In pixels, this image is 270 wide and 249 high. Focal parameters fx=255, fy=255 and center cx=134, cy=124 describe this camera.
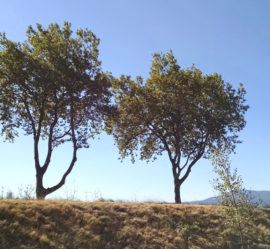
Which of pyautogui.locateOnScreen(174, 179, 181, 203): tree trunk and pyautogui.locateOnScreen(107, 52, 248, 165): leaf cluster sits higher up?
pyautogui.locateOnScreen(107, 52, 248, 165): leaf cluster

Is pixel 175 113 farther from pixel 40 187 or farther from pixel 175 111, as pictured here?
pixel 40 187

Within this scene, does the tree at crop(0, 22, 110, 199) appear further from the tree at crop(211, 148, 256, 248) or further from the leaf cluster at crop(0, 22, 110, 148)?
the tree at crop(211, 148, 256, 248)

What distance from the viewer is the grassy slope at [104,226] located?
38.8 feet

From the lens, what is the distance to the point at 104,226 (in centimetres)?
1508

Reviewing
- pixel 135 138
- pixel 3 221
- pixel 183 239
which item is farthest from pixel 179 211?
pixel 135 138

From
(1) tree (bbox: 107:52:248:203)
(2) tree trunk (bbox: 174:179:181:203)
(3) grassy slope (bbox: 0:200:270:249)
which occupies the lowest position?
(3) grassy slope (bbox: 0:200:270:249)

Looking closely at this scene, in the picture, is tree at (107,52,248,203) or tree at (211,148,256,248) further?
tree at (107,52,248,203)

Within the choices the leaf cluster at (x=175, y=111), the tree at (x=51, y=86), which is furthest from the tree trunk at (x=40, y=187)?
the leaf cluster at (x=175, y=111)

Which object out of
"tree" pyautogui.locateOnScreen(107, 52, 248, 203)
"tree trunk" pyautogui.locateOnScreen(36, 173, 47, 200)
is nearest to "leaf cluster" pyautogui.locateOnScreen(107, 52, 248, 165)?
"tree" pyautogui.locateOnScreen(107, 52, 248, 203)

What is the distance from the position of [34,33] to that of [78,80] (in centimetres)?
642

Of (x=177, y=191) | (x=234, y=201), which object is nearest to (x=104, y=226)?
(x=234, y=201)

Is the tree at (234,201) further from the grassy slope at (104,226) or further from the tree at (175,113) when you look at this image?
the tree at (175,113)

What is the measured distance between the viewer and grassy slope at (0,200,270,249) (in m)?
11.8

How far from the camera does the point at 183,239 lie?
15.9 metres
